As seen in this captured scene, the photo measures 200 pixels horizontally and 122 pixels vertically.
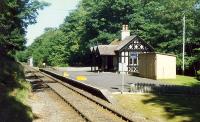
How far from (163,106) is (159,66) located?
22208 millimetres

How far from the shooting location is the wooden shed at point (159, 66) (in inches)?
1718

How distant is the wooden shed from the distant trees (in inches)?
639

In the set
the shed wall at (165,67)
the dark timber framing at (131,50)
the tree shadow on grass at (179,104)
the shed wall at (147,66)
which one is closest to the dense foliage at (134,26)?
the dark timber framing at (131,50)

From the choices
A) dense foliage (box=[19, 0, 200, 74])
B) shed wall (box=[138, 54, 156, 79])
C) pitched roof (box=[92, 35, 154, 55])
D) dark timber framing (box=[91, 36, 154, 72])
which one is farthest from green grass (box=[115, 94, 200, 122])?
pitched roof (box=[92, 35, 154, 55])

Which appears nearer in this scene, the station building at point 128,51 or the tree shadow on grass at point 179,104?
the tree shadow on grass at point 179,104

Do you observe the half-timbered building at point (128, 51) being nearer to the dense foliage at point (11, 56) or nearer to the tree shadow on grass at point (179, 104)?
the dense foliage at point (11, 56)

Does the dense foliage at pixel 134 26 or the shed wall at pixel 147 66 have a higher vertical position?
the dense foliage at pixel 134 26

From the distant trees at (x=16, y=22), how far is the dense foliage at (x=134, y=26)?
17.3 meters

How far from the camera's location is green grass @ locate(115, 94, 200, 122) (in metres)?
18.6

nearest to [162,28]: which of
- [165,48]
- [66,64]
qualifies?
[165,48]

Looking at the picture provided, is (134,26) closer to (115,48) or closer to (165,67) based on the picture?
(115,48)

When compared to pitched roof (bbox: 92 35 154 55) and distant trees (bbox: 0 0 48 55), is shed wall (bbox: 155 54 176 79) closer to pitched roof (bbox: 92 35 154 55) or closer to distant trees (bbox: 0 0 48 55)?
pitched roof (bbox: 92 35 154 55)

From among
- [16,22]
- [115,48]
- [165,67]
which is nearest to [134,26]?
[115,48]

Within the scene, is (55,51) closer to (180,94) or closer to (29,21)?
(29,21)
